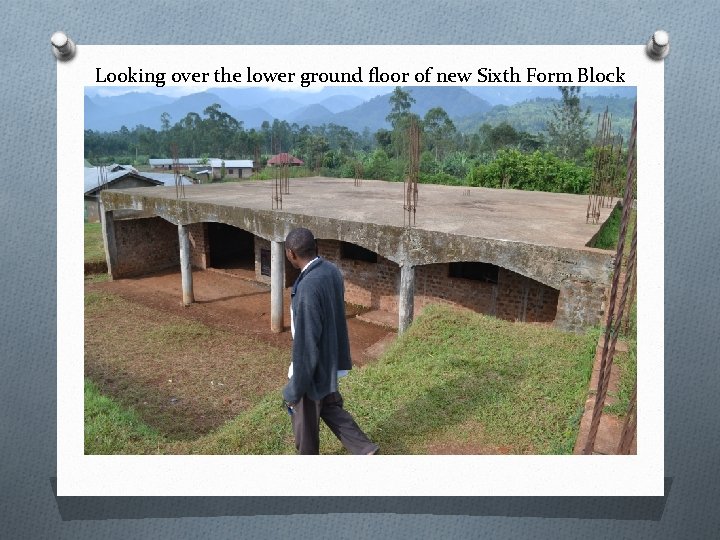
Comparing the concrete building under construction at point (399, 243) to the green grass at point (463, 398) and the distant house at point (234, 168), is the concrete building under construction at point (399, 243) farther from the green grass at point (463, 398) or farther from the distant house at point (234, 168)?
the distant house at point (234, 168)

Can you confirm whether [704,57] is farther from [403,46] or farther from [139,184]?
[139,184]

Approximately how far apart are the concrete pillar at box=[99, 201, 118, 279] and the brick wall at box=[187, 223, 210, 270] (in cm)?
191

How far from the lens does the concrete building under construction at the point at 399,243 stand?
233 inches

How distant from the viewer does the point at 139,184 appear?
21297 mm

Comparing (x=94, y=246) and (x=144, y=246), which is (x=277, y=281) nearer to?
(x=144, y=246)

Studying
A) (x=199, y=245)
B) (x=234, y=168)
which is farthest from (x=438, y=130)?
(x=199, y=245)

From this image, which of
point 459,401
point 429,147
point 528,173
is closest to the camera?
point 459,401

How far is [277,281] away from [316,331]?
6.70m

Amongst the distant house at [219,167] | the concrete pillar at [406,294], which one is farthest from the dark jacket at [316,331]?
the distant house at [219,167]

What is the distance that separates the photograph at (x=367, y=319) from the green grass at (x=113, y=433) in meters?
0.03

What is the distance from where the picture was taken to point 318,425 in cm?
311

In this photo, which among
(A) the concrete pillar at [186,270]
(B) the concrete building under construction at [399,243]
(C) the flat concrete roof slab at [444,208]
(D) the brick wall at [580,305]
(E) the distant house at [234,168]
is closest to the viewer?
(D) the brick wall at [580,305]

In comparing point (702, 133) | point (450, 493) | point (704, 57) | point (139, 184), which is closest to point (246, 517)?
point (450, 493)

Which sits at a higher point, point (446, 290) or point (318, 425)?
point (446, 290)
